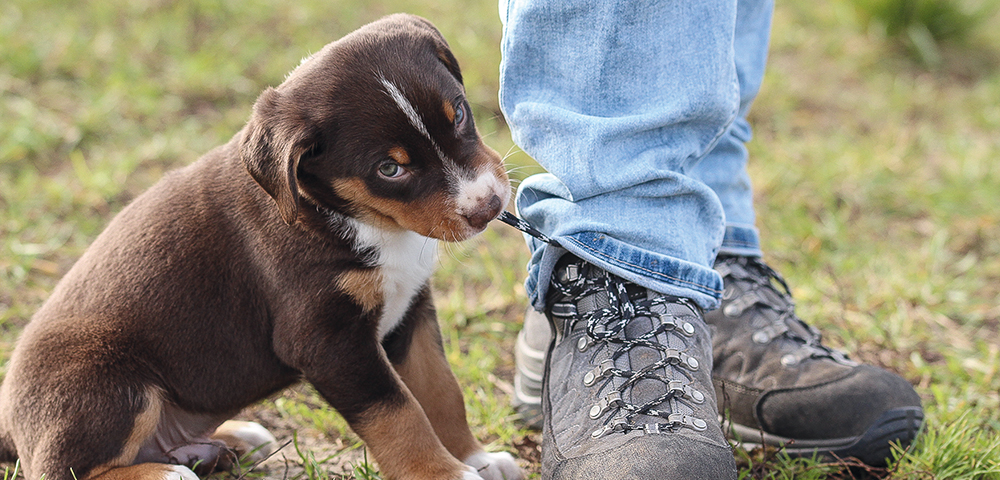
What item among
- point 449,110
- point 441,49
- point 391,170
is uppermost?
point 441,49

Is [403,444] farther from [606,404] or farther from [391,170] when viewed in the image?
[391,170]

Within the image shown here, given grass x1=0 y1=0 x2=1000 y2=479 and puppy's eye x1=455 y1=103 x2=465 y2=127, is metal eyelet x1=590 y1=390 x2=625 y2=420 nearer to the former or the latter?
grass x1=0 y1=0 x2=1000 y2=479

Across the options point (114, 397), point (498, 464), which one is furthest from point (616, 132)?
point (114, 397)

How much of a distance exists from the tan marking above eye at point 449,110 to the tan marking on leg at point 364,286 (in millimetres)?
442

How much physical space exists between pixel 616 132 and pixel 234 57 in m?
3.82

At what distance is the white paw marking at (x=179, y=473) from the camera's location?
2.11 m

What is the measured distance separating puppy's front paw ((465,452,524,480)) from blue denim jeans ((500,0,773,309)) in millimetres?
554

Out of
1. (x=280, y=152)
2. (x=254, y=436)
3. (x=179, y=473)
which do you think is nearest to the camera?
(x=280, y=152)

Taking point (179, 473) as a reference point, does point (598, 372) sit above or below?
above

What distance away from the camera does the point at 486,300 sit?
3.53 m

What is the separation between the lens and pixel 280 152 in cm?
203

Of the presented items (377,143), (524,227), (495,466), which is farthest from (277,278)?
(495,466)

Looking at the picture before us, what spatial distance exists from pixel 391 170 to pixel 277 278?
408 mm

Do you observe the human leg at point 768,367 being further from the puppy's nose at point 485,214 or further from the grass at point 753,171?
the puppy's nose at point 485,214
